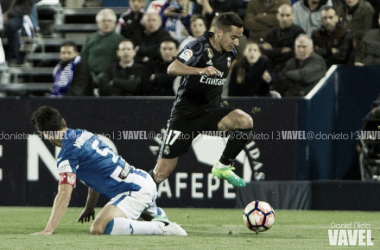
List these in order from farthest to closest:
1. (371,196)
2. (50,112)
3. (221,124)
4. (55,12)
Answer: (55,12) < (371,196) < (221,124) < (50,112)

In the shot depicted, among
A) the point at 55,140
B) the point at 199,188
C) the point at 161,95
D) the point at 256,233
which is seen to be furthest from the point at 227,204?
the point at 55,140

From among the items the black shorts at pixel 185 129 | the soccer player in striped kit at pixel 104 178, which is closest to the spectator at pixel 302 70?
the black shorts at pixel 185 129

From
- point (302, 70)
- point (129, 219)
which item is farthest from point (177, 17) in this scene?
point (129, 219)

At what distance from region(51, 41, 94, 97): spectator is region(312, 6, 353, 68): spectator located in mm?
3735

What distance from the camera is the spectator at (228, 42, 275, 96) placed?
13.8 metres

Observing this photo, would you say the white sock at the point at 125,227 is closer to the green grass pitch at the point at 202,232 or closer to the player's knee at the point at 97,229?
the player's knee at the point at 97,229

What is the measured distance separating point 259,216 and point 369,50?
18.8ft

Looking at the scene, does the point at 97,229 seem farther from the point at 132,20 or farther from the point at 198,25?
the point at 132,20

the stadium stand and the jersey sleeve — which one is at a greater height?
the jersey sleeve

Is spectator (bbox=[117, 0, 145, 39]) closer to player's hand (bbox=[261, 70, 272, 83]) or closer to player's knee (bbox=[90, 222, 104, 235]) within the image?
player's hand (bbox=[261, 70, 272, 83])

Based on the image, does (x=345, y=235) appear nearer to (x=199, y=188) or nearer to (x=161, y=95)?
(x=199, y=188)

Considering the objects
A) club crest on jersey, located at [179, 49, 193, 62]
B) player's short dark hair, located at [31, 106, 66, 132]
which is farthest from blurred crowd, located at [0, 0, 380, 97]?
player's short dark hair, located at [31, 106, 66, 132]

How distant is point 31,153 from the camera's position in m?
13.8

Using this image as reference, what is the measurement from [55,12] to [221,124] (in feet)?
28.5
